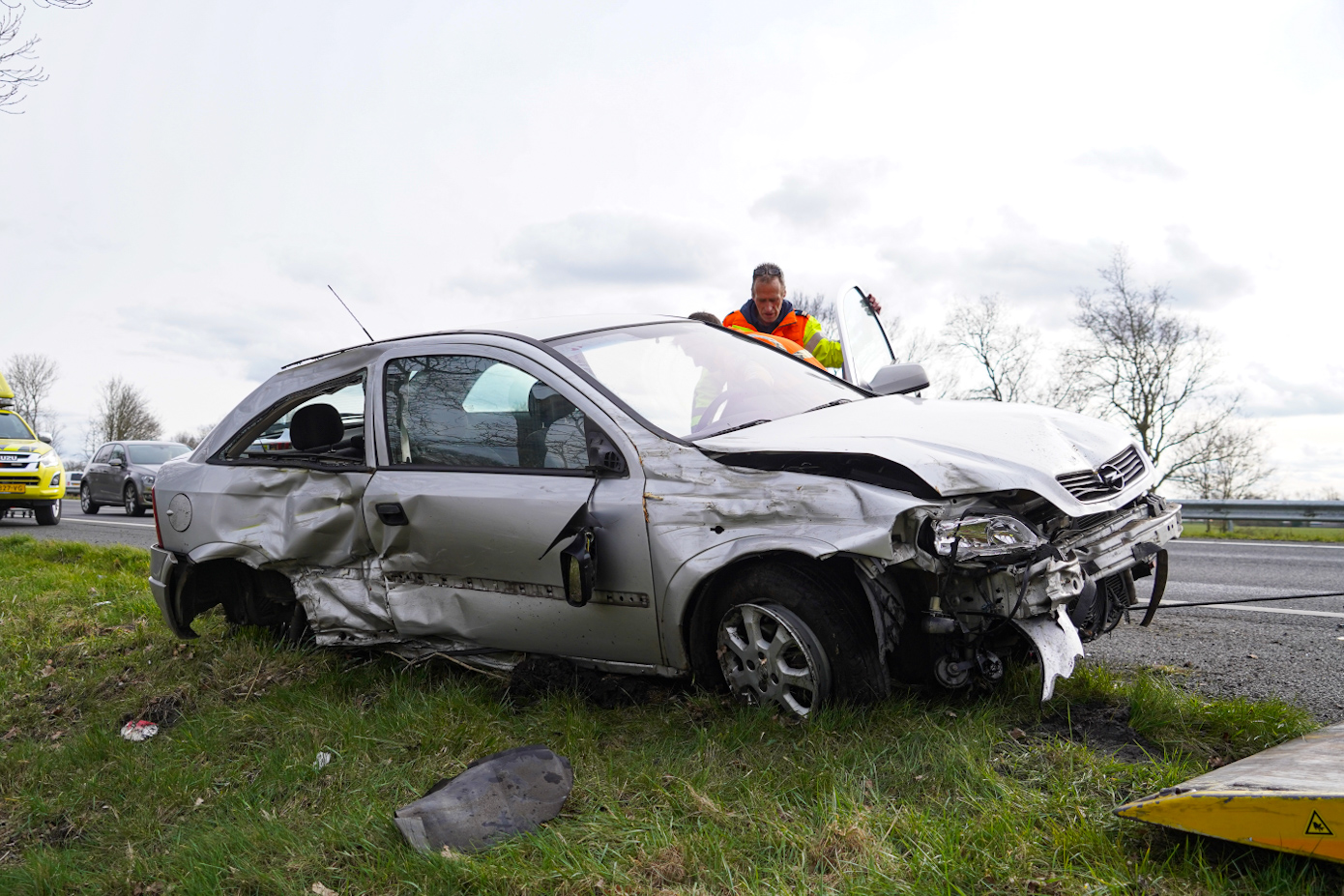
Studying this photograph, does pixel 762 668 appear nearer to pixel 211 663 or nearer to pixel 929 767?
pixel 929 767

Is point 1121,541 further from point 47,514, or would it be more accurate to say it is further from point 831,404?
point 47,514

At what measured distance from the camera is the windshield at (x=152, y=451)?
61.6 feet

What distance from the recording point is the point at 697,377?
4066 millimetres

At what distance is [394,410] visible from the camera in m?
4.22

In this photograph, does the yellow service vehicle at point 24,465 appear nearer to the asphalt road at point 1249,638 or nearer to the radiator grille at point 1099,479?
the asphalt road at point 1249,638

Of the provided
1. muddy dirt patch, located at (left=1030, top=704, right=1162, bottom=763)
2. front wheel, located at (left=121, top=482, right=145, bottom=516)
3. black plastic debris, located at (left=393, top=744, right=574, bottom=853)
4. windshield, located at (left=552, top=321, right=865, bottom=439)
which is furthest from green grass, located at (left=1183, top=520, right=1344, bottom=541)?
front wheel, located at (left=121, top=482, right=145, bottom=516)

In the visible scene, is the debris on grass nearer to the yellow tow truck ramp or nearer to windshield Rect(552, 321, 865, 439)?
windshield Rect(552, 321, 865, 439)

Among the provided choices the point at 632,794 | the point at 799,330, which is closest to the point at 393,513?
the point at 632,794

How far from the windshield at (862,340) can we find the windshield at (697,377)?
0.73 metres

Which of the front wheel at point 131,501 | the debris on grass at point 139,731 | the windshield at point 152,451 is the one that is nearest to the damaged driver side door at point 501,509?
the debris on grass at point 139,731

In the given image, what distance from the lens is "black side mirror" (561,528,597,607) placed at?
134 inches

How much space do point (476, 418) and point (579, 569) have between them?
90 cm

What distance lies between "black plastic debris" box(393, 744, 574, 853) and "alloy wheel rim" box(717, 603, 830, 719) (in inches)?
25.7

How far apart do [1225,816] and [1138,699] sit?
3.50ft
